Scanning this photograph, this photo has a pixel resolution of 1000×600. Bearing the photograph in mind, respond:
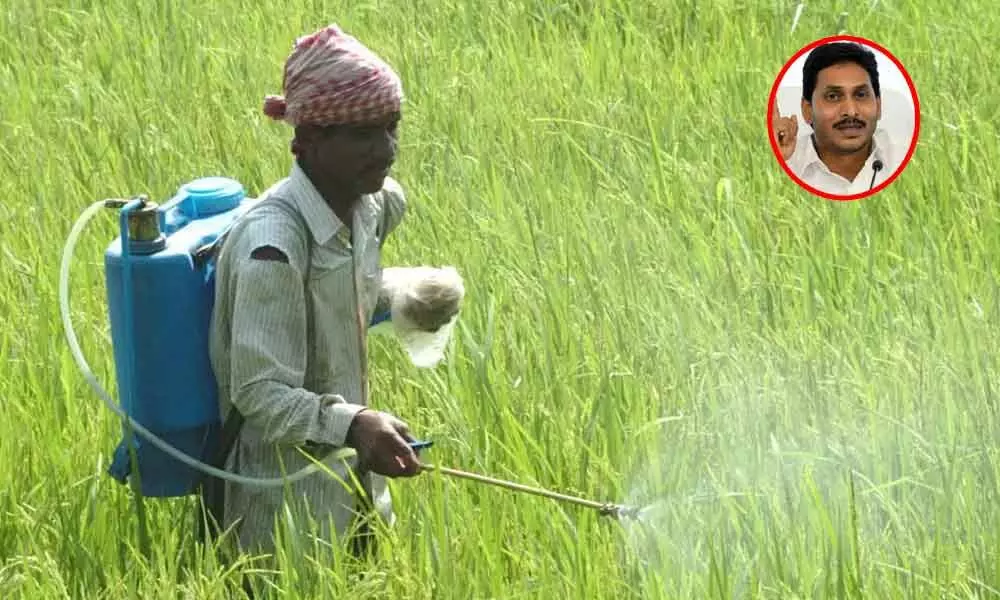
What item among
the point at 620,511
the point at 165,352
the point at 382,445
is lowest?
the point at 620,511

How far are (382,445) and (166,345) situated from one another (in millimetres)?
332

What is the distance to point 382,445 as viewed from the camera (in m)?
2.47

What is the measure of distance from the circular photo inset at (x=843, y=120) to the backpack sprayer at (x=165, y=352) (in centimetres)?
152

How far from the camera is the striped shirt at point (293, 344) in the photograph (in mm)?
2482

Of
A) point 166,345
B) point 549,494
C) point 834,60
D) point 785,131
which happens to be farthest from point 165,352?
point 834,60

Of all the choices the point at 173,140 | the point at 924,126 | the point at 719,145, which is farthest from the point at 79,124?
the point at 924,126

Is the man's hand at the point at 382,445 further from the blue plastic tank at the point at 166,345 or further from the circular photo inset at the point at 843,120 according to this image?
the circular photo inset at the point at 843,120

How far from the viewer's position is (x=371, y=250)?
Answer: 2.69 m

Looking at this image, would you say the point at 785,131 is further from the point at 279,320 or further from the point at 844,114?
the point at 279,320

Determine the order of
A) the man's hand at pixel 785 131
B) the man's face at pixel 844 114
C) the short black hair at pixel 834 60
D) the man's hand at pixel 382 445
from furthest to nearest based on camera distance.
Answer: the short black hair at pixel 834 60 < the man's hand at pixel 785 131 < the man's face at pixel 844 114 < the man's hand at pixel 382 445

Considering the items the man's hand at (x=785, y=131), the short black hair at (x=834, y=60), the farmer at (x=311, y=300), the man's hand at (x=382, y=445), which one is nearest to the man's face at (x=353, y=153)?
the farmer at (x=311, y=300)

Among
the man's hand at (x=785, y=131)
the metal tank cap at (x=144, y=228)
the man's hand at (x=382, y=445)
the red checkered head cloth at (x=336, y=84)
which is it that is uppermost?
the red checkered head cloth at (x=336, y=84)

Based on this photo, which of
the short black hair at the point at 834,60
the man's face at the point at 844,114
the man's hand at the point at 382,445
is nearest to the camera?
the man's hand at the point at 382,445

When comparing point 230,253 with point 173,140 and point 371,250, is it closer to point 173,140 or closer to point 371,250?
point 371,250
